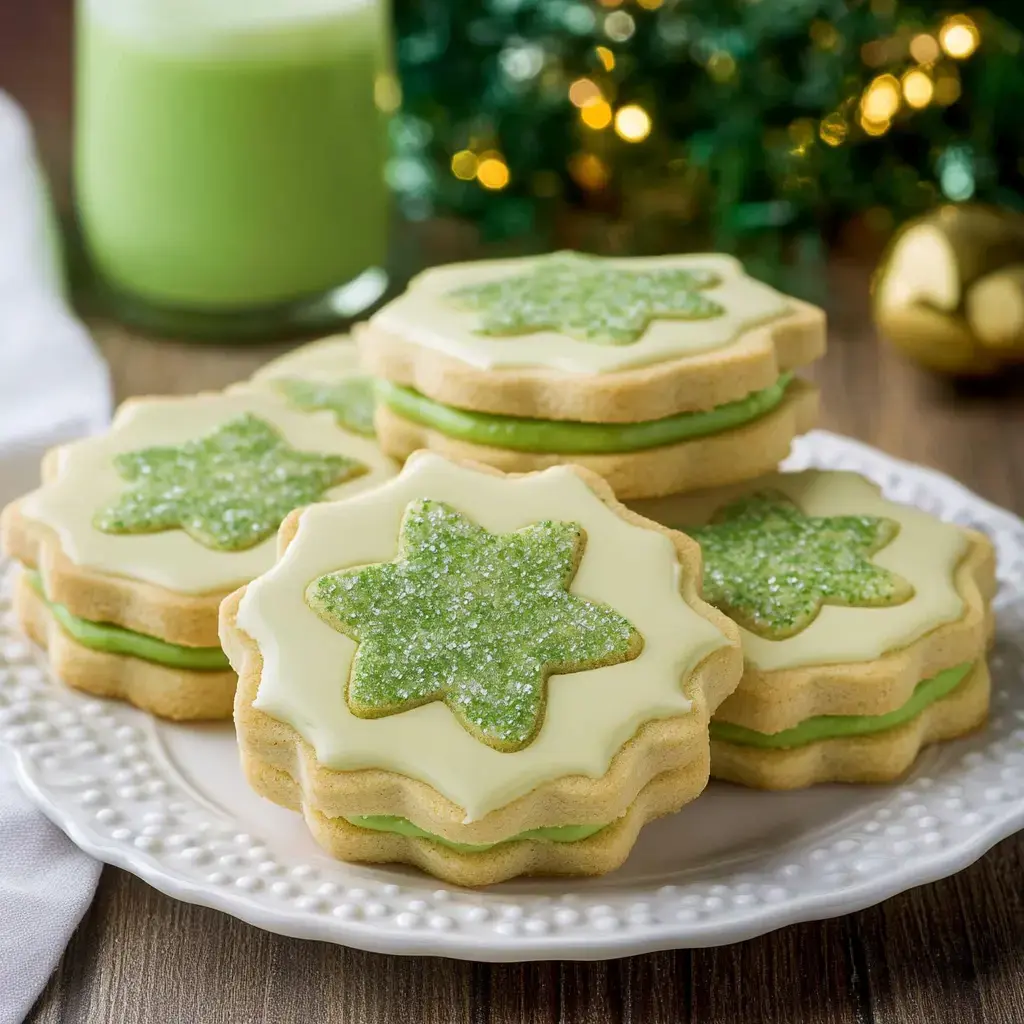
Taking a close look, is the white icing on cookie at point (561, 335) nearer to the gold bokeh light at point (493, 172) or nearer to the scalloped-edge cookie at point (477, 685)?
the scalloped-edge cookie at point (477, 685)

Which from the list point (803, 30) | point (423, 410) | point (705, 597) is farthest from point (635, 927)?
point (803, 30)

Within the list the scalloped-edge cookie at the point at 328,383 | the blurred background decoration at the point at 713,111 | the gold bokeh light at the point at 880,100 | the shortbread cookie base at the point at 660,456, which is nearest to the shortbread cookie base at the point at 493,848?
the shortbread cookie base at the point at 660,456

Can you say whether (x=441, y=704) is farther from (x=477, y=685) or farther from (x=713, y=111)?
(x=713, y=111)

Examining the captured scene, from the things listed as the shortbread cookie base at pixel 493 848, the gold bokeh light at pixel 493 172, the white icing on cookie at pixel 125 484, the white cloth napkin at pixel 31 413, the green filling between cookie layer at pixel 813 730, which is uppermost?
the gold bokeh light at pixel 493 172

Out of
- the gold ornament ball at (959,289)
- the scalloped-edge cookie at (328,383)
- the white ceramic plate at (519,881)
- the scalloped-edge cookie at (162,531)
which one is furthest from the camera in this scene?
the gold ornament ball at (959,289)

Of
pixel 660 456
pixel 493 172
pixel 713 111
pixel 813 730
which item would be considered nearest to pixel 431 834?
pixel 813 730

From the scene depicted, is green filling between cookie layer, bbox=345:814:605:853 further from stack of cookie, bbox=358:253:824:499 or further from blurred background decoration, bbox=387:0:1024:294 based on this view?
blurred background decoration, bbox=387:0:1024:294

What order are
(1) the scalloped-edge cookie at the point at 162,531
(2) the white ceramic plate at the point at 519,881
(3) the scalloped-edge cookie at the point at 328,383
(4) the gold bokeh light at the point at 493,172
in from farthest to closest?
(4) the gold bokeh light at the point at 493,172 < (3) the scalloped-edge cookie at the point at 328,383 < (1) the scalloped-edge cookie at the point at 162,531 < (2) the white ceramic plate at the point at 519,881
